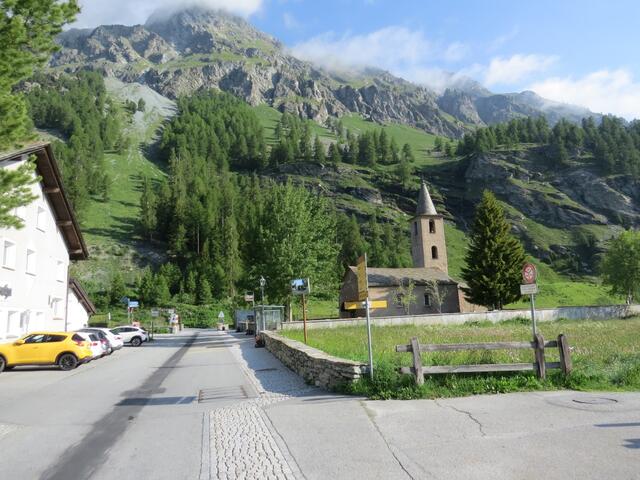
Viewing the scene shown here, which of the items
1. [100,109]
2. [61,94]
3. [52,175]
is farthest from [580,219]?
[61,94]

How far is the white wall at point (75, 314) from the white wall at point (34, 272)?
3.01 m

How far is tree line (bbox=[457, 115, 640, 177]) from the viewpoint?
13938cm

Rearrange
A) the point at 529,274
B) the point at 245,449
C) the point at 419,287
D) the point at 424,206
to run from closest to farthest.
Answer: the point at 245,449, the point at 529,274, the point at 419,287, the point at 424,206

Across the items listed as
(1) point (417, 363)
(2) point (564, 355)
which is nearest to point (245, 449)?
(1) point (417, 363)

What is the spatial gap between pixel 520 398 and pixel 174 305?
77.9 metres

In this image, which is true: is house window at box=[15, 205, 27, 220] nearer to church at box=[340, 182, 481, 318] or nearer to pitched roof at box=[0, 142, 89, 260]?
pitched roof at box=[0, 142, 89, 260]

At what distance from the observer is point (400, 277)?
189 feet

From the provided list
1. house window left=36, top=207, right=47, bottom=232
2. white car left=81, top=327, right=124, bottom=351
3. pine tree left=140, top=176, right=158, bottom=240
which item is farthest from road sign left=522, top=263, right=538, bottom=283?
pine tree left=140, top=176, right=158, bottom=240

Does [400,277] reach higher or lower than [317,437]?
higher

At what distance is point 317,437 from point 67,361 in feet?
50.6

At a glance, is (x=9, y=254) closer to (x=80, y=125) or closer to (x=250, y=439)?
(x=250, y=439)

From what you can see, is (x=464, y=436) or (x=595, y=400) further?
(x=595, y=400)

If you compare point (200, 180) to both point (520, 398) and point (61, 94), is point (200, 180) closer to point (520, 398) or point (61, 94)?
point (61, 94)

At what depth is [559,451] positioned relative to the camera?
6.09m
